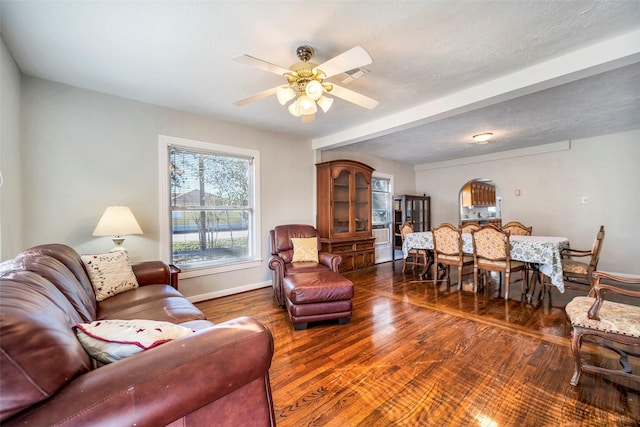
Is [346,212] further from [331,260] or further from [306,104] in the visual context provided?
[306,104]

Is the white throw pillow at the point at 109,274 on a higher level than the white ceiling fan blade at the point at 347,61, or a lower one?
lower

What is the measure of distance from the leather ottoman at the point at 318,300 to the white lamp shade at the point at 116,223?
166 centimetres

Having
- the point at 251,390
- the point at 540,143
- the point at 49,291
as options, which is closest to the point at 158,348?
the point at 251,390

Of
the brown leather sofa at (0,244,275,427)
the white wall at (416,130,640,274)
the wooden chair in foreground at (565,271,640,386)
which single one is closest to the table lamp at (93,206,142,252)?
the brown leather sofa at (0,244,275,427)

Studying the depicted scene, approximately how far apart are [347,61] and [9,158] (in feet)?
8.87

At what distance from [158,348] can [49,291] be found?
671mm

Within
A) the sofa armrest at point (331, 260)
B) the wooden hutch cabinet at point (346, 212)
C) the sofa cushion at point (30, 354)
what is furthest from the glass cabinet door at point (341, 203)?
the sofa cushion at point (30, 354)

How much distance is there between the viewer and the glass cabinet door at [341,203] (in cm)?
473

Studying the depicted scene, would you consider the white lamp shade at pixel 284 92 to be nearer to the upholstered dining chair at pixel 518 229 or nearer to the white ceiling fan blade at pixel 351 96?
the white ceiling fan blade at pixel 351 96

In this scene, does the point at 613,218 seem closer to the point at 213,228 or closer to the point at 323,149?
the point at 323,149

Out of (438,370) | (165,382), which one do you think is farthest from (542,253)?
(165,382)

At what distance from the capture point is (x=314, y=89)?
1.91 metres

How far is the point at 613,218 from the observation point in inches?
180

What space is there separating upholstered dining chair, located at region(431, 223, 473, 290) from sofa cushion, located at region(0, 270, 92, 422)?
407cm
